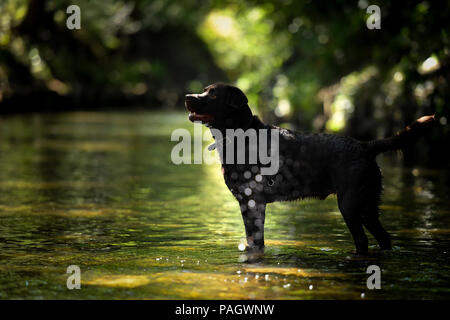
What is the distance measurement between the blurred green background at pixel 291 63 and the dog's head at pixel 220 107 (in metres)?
6.33

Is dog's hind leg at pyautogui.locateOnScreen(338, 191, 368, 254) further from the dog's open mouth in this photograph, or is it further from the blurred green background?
the blurred green background

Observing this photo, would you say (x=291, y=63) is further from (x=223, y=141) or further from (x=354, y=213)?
(x=354, y=213)

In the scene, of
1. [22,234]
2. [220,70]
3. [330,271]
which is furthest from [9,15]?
[220,70]

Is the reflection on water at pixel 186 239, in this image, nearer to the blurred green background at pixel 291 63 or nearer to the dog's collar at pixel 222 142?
the dog's collar at pixel 222 142

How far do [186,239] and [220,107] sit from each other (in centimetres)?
158

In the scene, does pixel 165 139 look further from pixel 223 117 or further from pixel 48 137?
pixel 223 117

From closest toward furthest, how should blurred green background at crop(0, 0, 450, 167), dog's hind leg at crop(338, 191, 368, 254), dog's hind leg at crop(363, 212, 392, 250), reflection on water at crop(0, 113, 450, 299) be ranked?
reflection on water at crop(0, 113, 450, 299) < dog's hind leg at crop(338, 191, 368, 254) < dog's hind leg at crop(363, 212, 392, 250) < blurred green background at crop(0, 0, 450, 167)

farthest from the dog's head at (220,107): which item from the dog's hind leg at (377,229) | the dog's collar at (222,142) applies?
the dog's hind leg at (377,229)

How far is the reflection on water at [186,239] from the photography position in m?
6.28

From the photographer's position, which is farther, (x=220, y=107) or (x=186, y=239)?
(x=186, y=239)

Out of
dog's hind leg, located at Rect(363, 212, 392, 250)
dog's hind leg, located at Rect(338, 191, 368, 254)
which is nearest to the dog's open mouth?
dog's hind leg, located at Rect(338, 191, 368, 254)

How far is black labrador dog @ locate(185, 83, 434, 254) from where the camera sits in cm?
755

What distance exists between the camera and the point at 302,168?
7695mm

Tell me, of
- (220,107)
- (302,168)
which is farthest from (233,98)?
(302,168)
